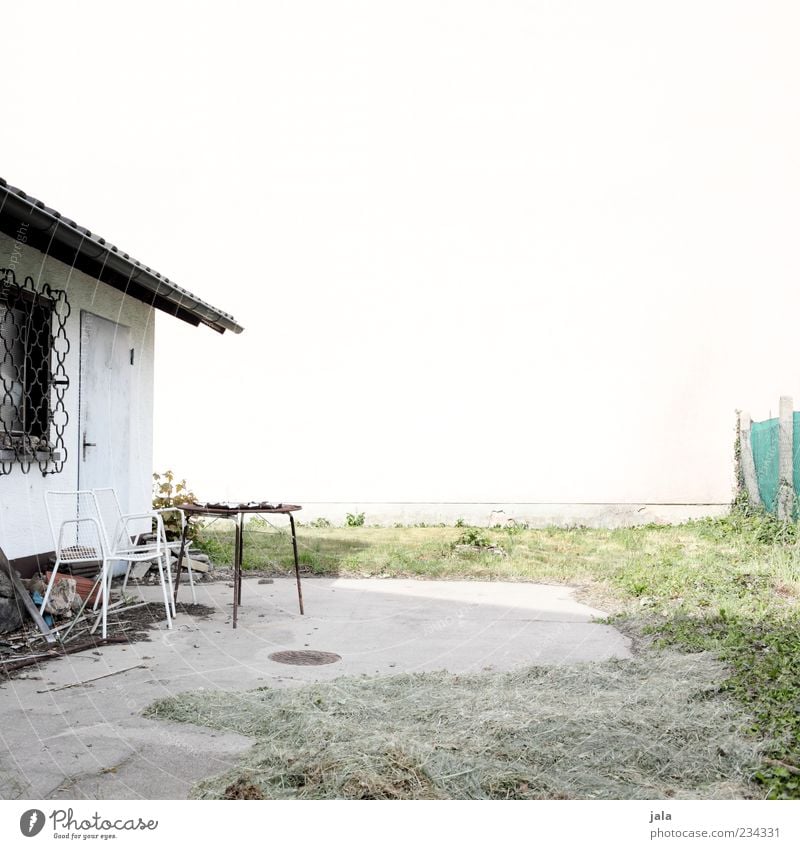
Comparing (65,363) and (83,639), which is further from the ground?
(65,363)

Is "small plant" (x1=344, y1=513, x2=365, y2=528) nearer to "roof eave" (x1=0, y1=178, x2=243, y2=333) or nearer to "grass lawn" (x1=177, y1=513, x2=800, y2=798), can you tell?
"grass lawn" (x1=177, y1=513, x2=800, y2=798)

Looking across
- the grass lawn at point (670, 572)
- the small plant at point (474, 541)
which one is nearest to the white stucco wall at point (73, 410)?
the grass lawn at point (670, 572)

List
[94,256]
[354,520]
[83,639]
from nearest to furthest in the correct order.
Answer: [83,639], [94,256], [354,520]

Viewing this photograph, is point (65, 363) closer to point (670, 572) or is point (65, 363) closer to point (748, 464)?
point (670, 572)

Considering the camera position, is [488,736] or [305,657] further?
[305,657]

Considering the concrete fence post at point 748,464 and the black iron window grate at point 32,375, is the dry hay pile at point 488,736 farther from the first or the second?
the concrete fence post at point 748,464

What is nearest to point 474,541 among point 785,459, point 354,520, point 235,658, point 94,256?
point 354,520

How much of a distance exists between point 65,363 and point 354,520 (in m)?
5.92

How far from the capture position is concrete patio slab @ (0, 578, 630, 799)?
257cm

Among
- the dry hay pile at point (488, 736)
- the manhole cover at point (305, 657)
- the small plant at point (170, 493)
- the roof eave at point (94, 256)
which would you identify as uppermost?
the roof eave at point (94, 256)

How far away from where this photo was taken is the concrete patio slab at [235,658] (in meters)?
2.57

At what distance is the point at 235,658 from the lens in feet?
13.7

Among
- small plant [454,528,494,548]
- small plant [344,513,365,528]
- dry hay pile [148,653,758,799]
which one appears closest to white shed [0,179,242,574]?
dry hay pile [148,653,758,799]

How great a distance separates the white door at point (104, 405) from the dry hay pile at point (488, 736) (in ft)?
11.8
